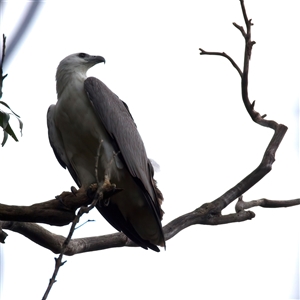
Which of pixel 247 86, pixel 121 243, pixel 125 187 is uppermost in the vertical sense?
pixel 247 86

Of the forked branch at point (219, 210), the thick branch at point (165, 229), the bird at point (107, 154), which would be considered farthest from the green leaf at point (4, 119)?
the bird at point (107, 154)

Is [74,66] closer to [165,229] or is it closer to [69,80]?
[69,80]

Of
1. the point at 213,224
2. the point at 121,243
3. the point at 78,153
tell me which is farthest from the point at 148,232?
the point at 78,153

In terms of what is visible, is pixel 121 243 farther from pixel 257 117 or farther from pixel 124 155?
pixel 257 117

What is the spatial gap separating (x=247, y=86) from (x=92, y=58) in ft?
6.89

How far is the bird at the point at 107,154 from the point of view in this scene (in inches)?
225

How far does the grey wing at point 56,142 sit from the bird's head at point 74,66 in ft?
1.16

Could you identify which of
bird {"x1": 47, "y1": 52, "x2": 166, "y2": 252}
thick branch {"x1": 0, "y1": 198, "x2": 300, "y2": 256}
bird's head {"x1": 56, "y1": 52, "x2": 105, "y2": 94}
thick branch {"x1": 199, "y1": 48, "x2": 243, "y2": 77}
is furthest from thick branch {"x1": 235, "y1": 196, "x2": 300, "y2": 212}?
bird's head {"x1": 56, "y1": 52, "x2": 105, "y2": 94}

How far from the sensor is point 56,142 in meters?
6.02

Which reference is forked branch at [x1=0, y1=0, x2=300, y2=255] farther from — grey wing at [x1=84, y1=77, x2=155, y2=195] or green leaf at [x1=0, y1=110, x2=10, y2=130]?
green leaf at [x1=0, y1=110, x2=10, y2=130]

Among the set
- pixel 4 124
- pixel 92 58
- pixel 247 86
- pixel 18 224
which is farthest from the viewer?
pixel 92 58

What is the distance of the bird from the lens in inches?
225

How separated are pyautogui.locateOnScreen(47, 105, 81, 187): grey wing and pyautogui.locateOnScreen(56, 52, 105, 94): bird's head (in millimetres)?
355

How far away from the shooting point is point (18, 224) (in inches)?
192
